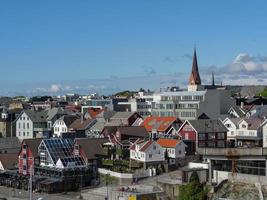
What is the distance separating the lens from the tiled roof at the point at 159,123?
69.9 m

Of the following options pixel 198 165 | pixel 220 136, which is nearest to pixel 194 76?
pixel 220 136

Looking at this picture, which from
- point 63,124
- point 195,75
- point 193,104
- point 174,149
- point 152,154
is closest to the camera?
point 152,154

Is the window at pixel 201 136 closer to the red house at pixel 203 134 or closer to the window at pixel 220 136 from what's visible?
the red house at pixel 203 134

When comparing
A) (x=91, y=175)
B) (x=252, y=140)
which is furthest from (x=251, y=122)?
(x=91, y=175)

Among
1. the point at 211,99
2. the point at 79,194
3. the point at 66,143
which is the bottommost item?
the point at 79,194

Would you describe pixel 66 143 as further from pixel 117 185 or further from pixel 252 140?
pixel 252 140

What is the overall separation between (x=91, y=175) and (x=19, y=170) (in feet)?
37.2

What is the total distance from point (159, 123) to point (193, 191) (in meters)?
27.4

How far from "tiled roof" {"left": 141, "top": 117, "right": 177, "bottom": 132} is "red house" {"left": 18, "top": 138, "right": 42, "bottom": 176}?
48.8ft

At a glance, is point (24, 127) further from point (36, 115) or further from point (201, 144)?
point (201, 144)

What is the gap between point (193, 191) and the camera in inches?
1750

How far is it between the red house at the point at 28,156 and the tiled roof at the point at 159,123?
48.8 ft

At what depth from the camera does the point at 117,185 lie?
5412 centimetres

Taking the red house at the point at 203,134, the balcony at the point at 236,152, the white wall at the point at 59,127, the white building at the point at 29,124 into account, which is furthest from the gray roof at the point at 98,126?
the balcony at the point at 236,152
